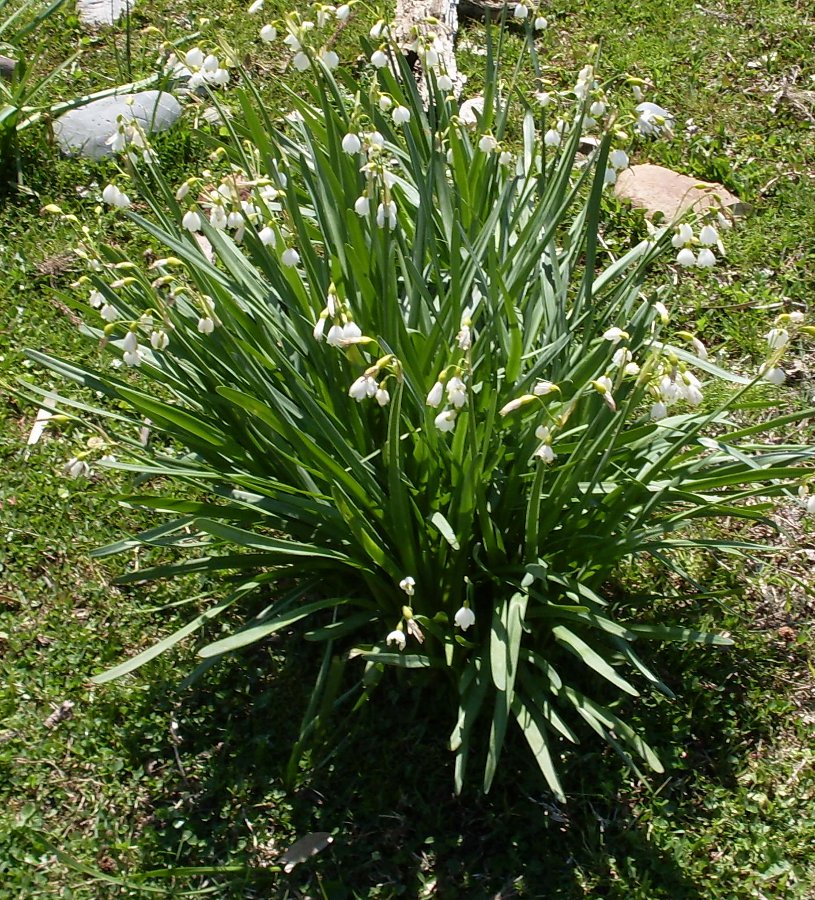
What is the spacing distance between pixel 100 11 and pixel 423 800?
431cm

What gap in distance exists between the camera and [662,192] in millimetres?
4180

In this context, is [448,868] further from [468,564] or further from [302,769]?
[468,564]

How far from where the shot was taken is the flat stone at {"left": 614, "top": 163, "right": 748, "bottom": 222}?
411 cm

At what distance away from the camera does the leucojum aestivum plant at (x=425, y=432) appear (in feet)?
7.56

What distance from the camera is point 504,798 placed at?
102 inches

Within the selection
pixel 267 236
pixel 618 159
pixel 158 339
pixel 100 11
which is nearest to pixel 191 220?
pixel 267 236

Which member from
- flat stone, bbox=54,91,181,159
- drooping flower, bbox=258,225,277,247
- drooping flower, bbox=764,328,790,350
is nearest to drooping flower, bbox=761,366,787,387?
drooping flower, bbox=764,328,790,350

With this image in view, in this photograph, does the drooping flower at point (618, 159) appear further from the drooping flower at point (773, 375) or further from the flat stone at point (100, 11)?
the flat stone at point (100, 11)

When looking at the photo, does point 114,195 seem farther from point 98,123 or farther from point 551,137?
point 98,123

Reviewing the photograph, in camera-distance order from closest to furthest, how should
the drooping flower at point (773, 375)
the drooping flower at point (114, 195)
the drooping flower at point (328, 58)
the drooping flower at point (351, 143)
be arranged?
the drooping flower at point (773, 375) < the drooping flower at point (351, 143) < the drooping flower at point (114, 195) < the drooping flower at point (328, 58)

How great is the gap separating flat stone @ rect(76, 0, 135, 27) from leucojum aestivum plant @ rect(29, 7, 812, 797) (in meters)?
2.81

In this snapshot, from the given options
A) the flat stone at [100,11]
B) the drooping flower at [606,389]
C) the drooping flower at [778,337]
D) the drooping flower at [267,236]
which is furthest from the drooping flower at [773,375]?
the flat stone at [100,11]

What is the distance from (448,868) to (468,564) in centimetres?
75

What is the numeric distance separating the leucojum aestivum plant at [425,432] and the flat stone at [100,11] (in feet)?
9.21
